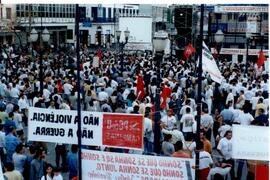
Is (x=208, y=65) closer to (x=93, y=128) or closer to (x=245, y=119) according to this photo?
(x=93, y=128)

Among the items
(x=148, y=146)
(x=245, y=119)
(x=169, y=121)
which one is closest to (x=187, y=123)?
(x=169, y=121)

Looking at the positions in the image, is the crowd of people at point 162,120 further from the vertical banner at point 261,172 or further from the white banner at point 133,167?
the vertical banner at point 261,172

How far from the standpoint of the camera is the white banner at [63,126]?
7770mm

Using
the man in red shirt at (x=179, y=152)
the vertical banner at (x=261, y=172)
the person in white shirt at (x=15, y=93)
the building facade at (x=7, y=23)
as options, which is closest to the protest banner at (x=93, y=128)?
the man in red shirt at (x=179, y=152)

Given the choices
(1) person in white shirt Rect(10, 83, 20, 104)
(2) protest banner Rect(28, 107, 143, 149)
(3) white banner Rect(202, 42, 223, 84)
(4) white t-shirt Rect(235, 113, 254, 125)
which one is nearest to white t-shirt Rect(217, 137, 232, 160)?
(3) white banner Rect(202, 42, 223, 84)

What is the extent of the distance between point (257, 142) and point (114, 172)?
84.1 inches

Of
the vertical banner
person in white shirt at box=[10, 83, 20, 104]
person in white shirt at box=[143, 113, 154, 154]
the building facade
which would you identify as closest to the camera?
the vertical banner

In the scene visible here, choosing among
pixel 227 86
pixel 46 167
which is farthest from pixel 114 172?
pixel 227 86

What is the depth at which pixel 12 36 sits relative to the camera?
49438 millimetres

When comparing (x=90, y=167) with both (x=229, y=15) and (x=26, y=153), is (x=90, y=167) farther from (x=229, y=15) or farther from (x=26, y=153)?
(x=229, y=15)

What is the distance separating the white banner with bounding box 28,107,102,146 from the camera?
7.77 metres

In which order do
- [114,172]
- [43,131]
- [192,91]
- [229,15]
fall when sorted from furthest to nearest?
1. [229,15]
2. [192,91]
3. [43,131]
4. [114,172]

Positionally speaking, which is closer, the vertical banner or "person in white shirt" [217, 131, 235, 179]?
the vertical banner

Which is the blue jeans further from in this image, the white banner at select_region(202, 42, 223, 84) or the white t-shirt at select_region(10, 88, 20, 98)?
the white t-shirt at select_region(10, 88, 20, 98)
